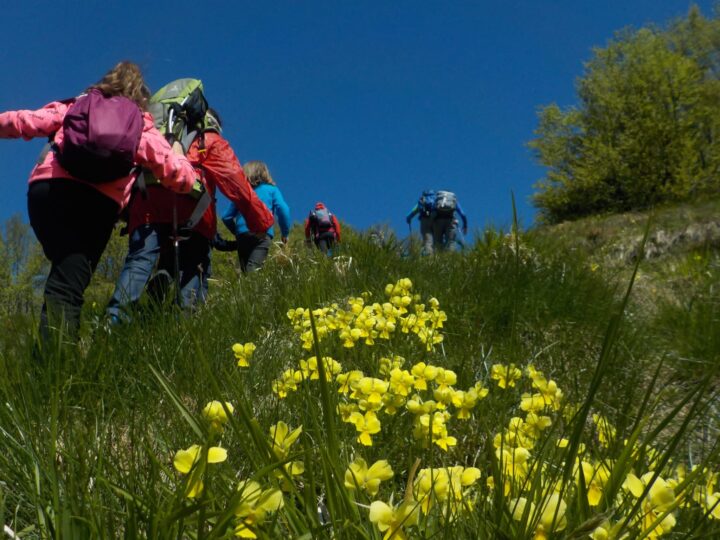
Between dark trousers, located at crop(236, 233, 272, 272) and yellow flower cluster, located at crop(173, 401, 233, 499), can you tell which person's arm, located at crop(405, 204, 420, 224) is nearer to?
dark trousers, located at crop(236, 233, 272, 272)

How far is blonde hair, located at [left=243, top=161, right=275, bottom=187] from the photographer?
7.44 meters

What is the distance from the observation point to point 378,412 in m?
1.57

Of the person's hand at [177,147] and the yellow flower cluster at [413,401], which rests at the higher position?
the person's hand at [177,147]

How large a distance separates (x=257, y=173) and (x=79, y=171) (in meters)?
4.55

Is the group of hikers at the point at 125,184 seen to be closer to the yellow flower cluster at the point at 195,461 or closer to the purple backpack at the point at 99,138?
the purple backpack at the point at 99,138

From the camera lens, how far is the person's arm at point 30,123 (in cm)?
309

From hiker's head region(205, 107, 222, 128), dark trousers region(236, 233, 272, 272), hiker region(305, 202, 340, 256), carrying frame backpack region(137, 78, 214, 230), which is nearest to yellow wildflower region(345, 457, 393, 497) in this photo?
carrying frame backpack region(137, 78, 214, 230)

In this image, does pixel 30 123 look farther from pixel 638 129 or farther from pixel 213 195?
pixel 638 129

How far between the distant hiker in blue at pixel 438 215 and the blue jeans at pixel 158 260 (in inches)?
334

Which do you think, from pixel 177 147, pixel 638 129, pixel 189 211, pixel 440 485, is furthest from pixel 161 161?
pixel 638 129

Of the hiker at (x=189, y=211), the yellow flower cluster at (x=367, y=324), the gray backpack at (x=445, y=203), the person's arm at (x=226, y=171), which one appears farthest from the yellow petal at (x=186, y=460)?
the gray backpack at (x=445, y=203)

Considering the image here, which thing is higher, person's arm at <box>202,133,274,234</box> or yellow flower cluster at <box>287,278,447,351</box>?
person's arm at <box>202,133,274,234</box>

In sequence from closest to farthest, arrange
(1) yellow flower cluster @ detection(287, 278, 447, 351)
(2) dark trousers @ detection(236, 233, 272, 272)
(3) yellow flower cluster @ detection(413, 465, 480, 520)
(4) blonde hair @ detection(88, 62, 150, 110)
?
(3) yellow flower cluster @ detection(413, 465, 480, 520) → (1) yellow flower cluster @ detection(287, 278, 447, 351) → (4) blonde hair @ detection(88, 62, 150, 110) → (2) dark trousers @ detection(236, 233, 272, 272)

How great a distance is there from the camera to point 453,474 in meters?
0.88
